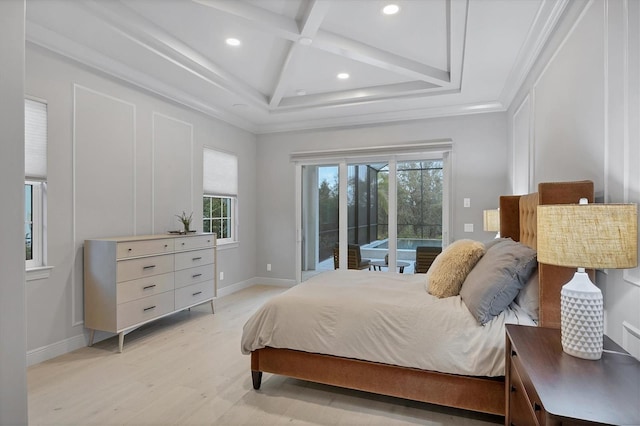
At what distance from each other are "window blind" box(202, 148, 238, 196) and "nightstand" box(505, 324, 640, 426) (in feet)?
13.7

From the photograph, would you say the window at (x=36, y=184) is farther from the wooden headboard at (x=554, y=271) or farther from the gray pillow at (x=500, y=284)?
the wooden headboard at (x=554, y=271)

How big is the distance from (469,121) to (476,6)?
8.08 feet

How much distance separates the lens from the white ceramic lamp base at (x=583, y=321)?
1278mm

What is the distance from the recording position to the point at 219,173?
5.01 metres

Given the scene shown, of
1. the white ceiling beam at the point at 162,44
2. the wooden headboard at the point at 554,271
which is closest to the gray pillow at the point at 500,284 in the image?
the wooden headboard at the point at 554,271

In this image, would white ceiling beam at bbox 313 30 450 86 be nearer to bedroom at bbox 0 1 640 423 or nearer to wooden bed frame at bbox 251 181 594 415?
bedroom at bbox 0 1 640 423

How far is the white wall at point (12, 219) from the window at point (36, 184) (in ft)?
6.68

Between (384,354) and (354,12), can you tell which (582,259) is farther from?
(354,12)

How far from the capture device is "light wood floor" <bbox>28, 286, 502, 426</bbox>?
2092 mm

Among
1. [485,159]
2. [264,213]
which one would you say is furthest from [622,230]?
[264,213]

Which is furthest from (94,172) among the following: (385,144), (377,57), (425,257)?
(425,257)

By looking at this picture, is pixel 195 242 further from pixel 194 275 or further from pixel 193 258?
pixel 194 275

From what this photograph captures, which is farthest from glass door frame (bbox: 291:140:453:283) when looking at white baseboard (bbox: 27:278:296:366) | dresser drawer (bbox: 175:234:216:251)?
white baseboard (bbox: 27:278:296:366)

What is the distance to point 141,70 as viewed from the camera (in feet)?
11.4
